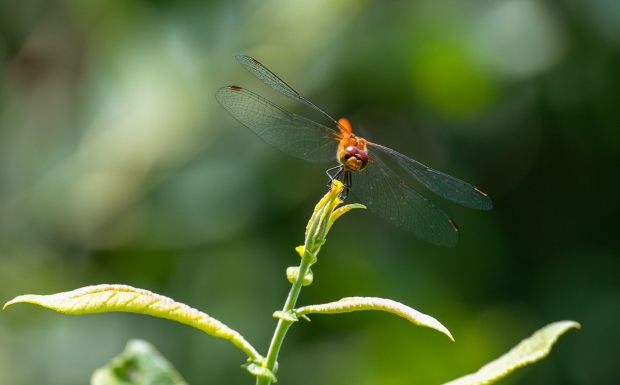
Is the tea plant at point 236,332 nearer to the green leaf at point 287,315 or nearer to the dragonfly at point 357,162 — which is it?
the green leaf at point 287,315

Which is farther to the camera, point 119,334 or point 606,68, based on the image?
point 606,68

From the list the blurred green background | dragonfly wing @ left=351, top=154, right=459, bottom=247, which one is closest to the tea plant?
dragonfly wing @ left=351, top=154, right=459, bottom=247

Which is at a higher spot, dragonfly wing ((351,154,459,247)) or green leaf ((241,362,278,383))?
dragonfly wing ((351,154,459,247))

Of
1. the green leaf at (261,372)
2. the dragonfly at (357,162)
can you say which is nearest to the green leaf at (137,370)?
the green leaf at (261,372)

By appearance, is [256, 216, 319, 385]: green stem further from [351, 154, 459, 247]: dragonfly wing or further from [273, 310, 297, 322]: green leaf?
[351, 154, 459, 247]: dragonfly wing

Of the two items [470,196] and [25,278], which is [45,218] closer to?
[25,278]

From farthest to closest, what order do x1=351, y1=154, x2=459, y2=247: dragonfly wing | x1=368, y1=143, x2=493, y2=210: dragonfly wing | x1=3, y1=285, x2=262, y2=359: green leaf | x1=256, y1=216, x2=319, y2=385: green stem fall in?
x1=368, y1=143, x2=493, y2=210: dragonfly wing
x1=351, y1=154, x2=459, y2=247: dragonfly wing
x1=256, y1=216, x2=319, y2=385: green stem
x1=3, y1=285, x2=262, y2=359: green leaf

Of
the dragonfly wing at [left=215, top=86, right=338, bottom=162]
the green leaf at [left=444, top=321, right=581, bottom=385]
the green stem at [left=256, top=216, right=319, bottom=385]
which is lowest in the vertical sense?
the green leaf at [left=444, top=321, right=581, bottom=385]

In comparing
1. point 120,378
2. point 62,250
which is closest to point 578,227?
point 62,250
